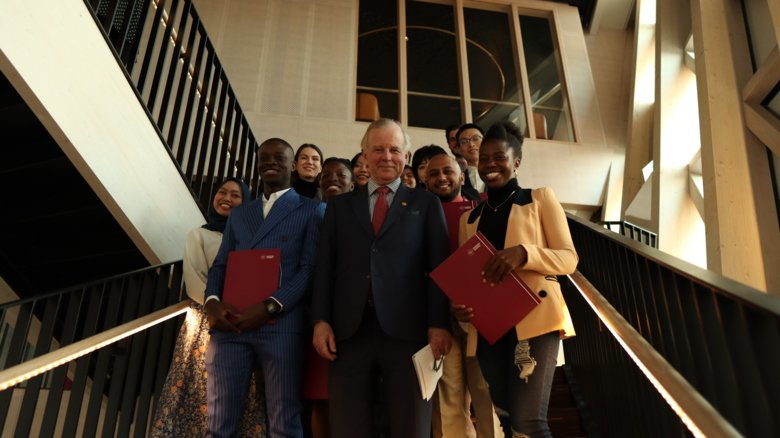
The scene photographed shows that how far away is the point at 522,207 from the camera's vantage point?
7.11 feet

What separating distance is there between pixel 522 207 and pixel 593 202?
6408 millimetres

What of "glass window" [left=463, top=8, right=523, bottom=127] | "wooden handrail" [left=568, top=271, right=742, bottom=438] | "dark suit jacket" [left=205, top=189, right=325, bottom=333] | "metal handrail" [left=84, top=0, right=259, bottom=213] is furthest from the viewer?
"glass window" [left=463, top=8, right=523, bottom=127]

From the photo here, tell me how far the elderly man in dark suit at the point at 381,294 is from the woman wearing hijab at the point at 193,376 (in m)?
0.71

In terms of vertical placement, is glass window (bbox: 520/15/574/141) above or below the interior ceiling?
below

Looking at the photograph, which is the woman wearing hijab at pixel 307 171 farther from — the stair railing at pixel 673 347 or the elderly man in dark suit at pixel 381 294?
the stair railing at pixel 673 347

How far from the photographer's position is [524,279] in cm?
204

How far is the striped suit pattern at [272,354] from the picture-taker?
209 centimetres

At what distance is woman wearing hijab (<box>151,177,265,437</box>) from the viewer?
240 cm

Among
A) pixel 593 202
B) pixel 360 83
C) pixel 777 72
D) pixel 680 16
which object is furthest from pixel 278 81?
pixel 777 72

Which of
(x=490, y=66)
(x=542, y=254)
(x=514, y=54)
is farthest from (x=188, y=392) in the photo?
(x=514, y=54)

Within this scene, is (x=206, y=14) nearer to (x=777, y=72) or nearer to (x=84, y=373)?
(x=84, y=373)

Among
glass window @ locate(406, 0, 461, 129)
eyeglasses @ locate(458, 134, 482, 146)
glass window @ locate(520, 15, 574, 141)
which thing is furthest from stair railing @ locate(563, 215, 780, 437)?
glass window @ locate(520, 15, 574, 141)

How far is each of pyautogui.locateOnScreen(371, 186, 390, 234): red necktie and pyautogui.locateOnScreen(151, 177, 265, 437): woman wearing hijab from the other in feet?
3.17

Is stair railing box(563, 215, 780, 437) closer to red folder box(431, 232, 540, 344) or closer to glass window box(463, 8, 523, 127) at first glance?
red folder box(431, 232, 540, 344)
